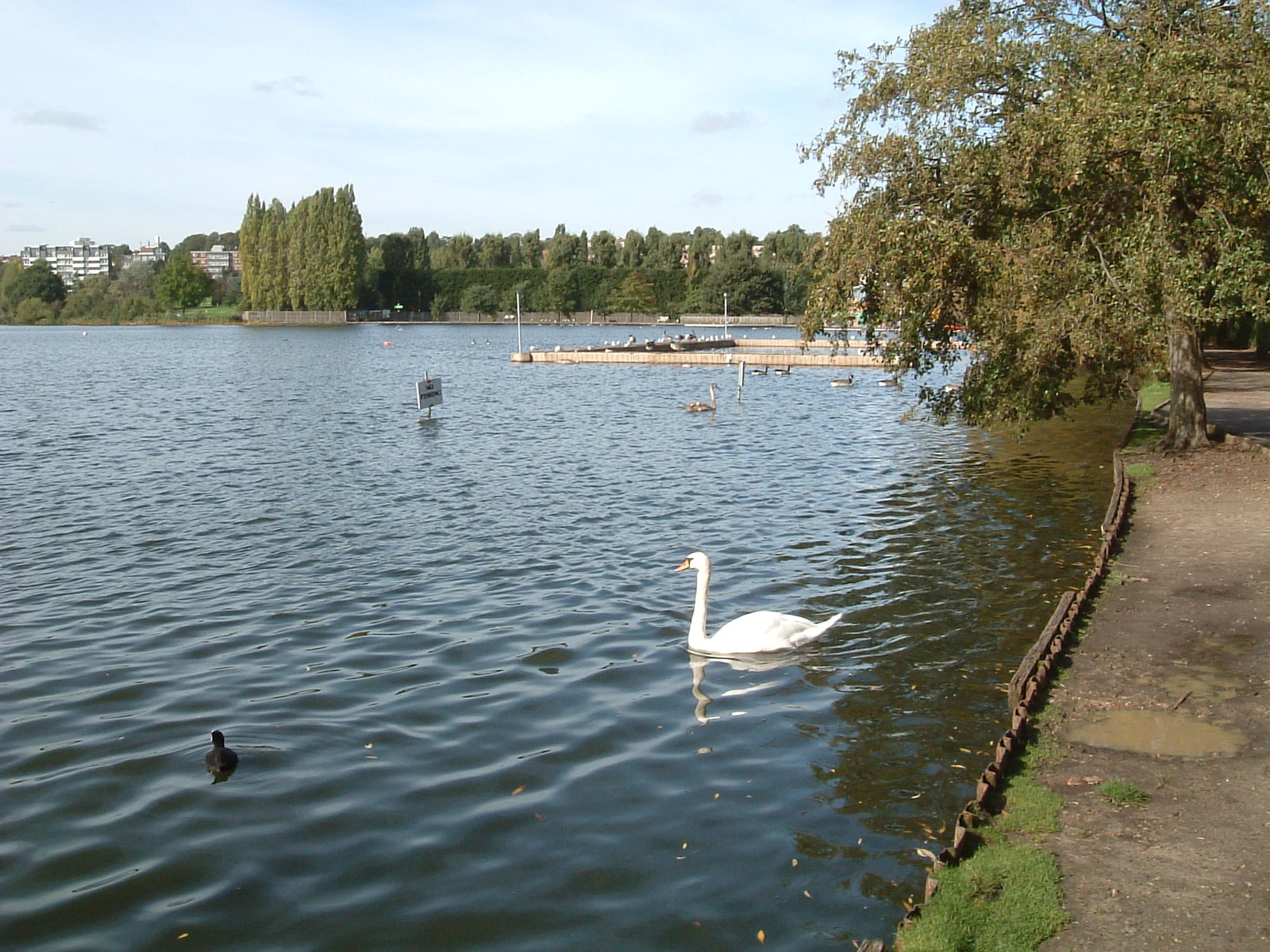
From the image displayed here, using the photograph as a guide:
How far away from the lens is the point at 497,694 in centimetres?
1107

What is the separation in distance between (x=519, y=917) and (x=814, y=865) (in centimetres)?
199

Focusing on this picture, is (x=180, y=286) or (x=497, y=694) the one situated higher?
(x=180, y=286)

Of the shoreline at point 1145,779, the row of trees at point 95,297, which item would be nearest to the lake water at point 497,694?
the shoreline at point 1145,779

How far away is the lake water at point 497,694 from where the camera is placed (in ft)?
23.8

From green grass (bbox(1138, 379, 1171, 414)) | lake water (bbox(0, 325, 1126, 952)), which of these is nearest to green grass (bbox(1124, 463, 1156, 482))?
lake water (bbox(0, 325, 1126, 952))

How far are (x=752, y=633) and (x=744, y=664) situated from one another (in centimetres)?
34

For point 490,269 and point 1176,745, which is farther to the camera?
point 490,269

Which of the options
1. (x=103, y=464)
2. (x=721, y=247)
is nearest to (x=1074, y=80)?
(x=103, y=464)

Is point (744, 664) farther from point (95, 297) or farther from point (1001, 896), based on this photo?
point (95, 297)

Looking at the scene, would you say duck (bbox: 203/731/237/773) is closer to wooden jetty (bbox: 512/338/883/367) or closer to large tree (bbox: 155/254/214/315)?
wooden jetty (bbox: 512/338/883/367)

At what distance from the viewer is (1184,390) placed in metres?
21.9

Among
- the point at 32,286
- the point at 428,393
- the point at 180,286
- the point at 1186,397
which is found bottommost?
the point at 428,393

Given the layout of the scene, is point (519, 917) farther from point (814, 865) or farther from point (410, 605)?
point (410, 605)

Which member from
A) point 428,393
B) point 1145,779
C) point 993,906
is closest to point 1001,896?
point 993,906
